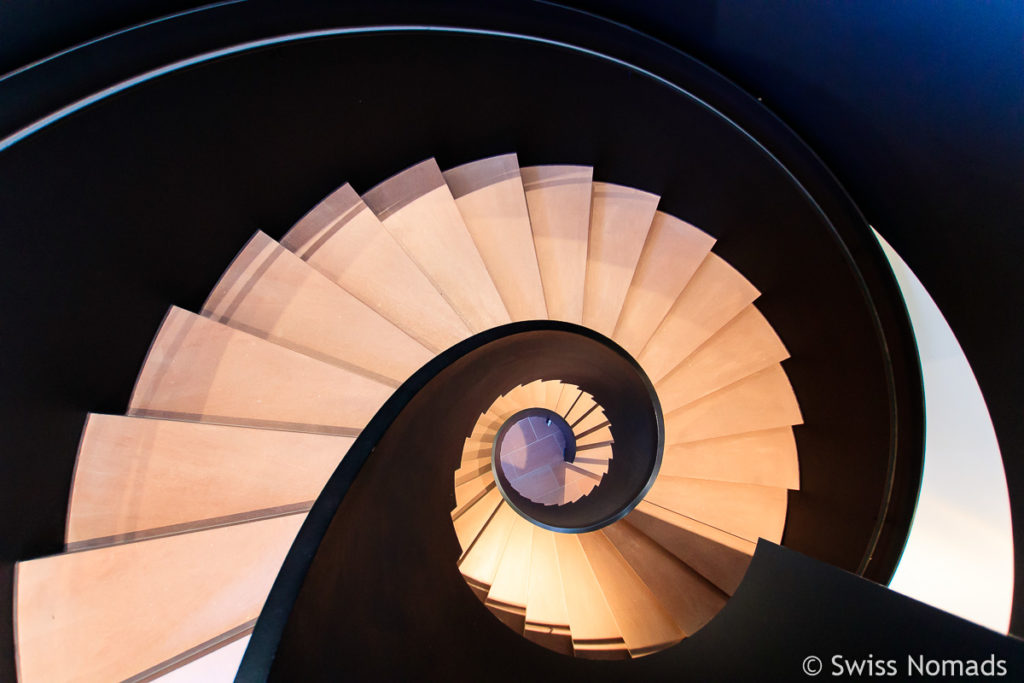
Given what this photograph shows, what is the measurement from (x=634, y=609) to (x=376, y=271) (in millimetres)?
3082

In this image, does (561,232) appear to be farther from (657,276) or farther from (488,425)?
(488,425)

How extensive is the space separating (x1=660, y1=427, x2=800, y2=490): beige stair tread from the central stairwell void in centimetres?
2

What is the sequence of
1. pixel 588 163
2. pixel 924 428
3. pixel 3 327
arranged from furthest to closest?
pixel 588 163 → pixel 924 428 → pixel 3 327

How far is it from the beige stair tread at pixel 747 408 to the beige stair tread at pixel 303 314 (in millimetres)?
2739

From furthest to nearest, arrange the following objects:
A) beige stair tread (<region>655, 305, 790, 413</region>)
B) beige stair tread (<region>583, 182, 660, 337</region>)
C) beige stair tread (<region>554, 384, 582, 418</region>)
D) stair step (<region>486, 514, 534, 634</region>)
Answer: beige stair tread (<region>554, 384, 582, 418</region>)
beige stair tread (<region>655, 305, 790, 413</region>)
beige stair tread (<region>583, 182, 660, 337</region>)
stair step (<region>486, 514, 534, 634</region>)

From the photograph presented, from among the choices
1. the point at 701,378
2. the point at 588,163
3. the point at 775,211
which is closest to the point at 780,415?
the point at 701,378

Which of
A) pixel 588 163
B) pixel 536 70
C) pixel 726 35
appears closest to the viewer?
pixel 726 35

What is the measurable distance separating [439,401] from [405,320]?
37.9 inches

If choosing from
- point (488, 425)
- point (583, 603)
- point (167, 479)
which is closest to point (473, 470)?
point (488, 425)

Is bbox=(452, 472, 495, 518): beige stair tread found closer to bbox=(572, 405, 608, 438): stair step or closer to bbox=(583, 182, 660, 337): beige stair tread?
bbox=(572, 405, 608, 438): stair step

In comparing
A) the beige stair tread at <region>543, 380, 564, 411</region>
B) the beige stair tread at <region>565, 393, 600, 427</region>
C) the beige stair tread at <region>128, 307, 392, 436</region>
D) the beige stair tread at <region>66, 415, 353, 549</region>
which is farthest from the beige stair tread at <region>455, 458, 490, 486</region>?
the beige stair tread at <region>66, 415, 353, 549</region>

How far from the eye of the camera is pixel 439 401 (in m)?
2.22

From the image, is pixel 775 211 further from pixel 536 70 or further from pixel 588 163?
pixel 536 70

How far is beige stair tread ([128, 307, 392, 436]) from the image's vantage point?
251 centimetres
